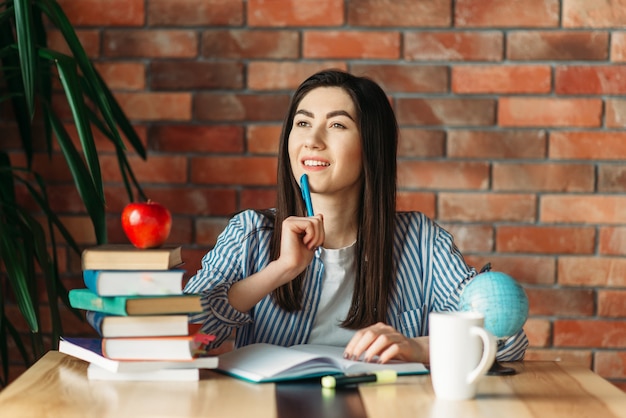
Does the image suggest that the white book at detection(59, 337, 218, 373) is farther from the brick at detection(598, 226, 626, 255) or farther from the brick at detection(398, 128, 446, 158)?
the brick at detection(598, 226, 626, 255)

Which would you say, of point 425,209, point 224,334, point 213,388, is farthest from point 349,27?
point 213,388

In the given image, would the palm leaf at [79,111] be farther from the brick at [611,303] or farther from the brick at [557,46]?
the brick at [611,303]

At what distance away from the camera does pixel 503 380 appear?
1.31 m

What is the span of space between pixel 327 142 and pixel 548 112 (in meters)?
0.82

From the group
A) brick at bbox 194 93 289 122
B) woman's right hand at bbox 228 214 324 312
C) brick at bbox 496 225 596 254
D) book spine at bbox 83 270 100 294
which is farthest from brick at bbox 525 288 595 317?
book spine at bbox 83 270 100 294

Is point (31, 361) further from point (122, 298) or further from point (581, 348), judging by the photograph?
point (581, 348)

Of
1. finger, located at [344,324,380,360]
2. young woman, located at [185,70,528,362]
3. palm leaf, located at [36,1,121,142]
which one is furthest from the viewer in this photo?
palm leaf, located at [36,1,121,142]

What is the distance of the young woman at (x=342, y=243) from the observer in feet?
5.65

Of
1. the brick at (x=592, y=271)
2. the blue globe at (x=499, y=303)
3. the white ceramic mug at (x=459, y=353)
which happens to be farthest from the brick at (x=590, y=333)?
the white ceramic mug at (x=459, y=353)

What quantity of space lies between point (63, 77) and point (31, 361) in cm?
84

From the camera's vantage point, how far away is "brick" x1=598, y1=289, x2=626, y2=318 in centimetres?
230

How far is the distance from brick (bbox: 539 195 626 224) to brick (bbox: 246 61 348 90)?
0.66 metres

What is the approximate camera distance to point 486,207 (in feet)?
7.53

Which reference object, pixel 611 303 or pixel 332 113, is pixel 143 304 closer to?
A: pixel 332 113
